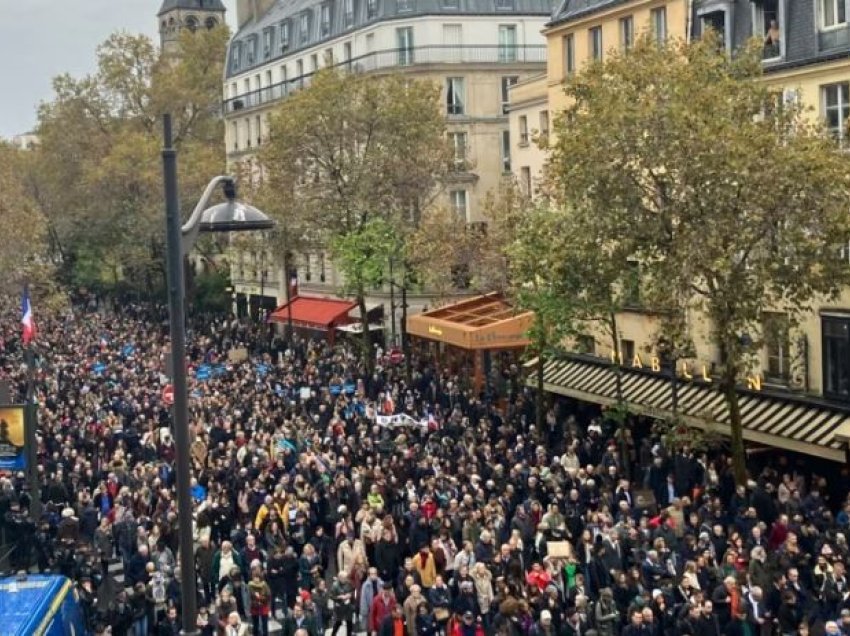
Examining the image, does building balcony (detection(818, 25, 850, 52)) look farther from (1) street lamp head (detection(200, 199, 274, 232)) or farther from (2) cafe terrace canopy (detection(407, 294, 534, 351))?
(1) street lamp head (detection(200, 199, 274, 232))

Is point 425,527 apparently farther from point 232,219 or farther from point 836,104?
point 836,104

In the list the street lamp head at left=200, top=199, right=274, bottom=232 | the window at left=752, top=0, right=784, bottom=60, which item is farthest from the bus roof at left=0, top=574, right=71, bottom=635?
the window at left=752, top=0, right=784, bottom=60

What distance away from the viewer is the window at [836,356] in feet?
93.1

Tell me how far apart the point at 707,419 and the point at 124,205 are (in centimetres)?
5234

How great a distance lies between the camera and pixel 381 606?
19.2m

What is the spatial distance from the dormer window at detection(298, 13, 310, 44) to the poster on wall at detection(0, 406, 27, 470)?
44.0 m

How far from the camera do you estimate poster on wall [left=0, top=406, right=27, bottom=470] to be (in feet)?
84.8

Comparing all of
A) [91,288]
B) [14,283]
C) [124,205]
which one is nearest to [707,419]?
[14,283]

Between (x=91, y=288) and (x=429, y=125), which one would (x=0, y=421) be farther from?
(x=91, y=288)

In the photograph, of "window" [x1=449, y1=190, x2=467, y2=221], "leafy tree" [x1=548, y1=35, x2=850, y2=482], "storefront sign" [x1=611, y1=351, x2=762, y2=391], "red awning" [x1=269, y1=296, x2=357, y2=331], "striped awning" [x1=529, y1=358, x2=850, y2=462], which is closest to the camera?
"leafy tree" [x1=548, y1=35, x2=850, y2=482]

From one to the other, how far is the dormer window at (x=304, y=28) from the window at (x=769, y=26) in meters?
38.2

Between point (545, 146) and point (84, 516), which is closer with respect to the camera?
point (84, 516)

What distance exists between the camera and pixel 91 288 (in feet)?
293

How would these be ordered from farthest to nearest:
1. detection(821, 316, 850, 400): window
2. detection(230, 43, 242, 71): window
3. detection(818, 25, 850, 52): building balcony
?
1. detection(230, 43, 242, 71): window
2. detection(818, 25, 850, 52): building balcony
3. detection(821, 316, 850, 400): window
